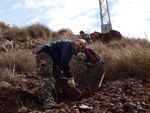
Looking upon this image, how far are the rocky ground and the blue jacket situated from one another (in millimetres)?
639

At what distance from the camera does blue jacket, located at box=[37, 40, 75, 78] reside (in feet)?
12.2

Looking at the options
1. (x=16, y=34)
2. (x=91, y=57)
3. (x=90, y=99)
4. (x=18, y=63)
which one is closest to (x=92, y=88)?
(x=90, y=99)

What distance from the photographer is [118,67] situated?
4.80 meters

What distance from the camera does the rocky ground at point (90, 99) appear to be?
292 centimetres

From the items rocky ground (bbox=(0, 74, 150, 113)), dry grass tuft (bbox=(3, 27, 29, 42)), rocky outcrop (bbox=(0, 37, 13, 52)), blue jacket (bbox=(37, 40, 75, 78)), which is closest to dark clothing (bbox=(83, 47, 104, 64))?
rocky ground (bbox=(0, 74, 150, 113))

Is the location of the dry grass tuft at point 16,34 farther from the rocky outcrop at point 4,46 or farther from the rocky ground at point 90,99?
the rocky ground at point 90,99

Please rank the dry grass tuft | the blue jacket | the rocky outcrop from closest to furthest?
1. the blue jacket
2. the rocky outcrop
3. the dry grass tuft

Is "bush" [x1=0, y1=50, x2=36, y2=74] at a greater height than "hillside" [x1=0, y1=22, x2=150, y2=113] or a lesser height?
greater

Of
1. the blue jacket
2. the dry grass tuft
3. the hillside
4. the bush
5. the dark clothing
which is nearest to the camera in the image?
the hillside

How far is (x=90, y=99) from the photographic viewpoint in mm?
3535

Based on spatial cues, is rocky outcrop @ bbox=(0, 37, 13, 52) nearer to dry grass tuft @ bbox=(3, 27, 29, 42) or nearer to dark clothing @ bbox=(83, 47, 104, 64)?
dry grass tuft @ bbox=(3, 27, 29, 42)

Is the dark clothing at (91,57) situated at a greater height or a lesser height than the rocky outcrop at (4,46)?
lesser

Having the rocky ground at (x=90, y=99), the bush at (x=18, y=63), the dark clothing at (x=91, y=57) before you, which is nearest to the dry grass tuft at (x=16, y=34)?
the bush at (x=18, y=63)

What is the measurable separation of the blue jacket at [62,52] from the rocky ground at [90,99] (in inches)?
25.2
